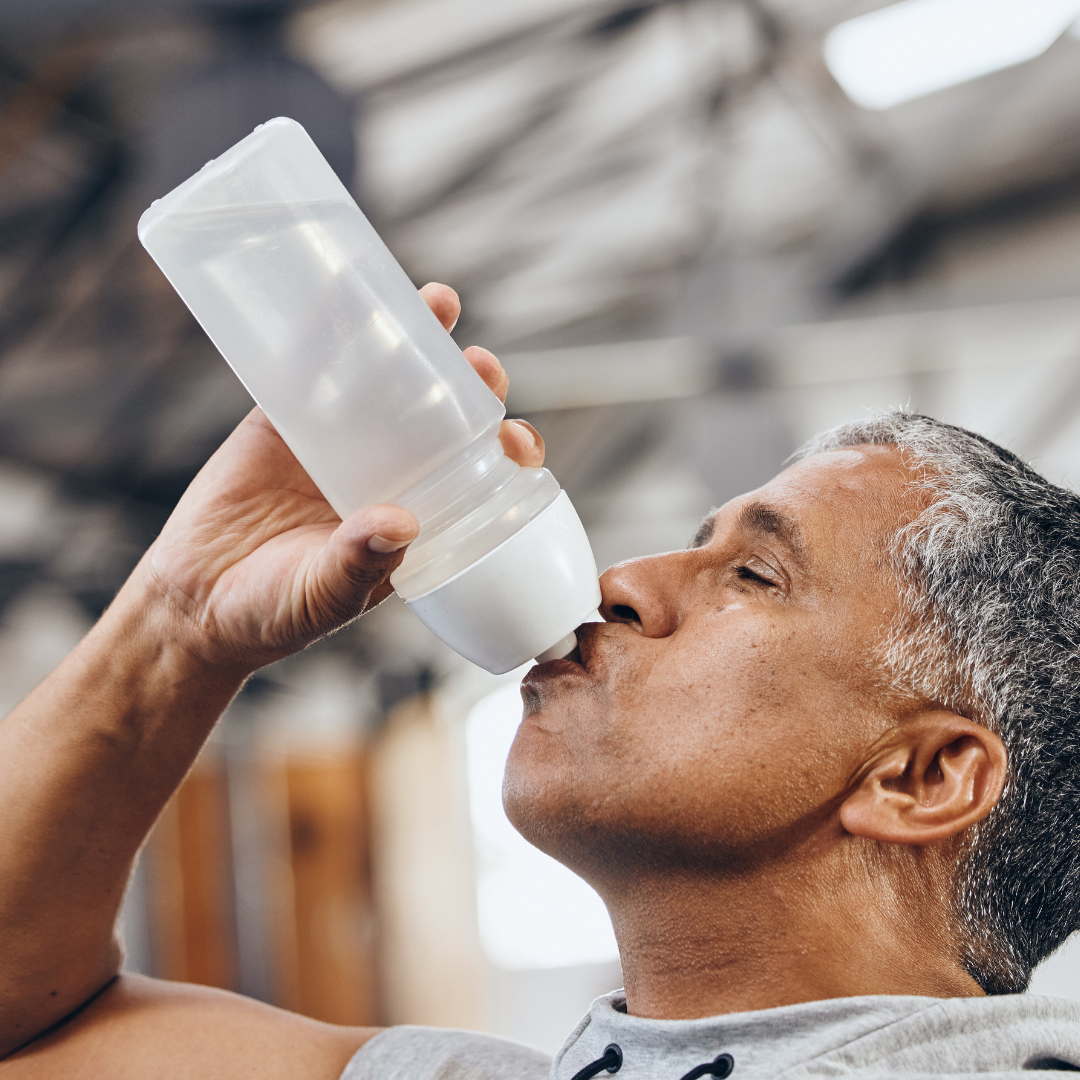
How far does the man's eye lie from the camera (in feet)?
4.40

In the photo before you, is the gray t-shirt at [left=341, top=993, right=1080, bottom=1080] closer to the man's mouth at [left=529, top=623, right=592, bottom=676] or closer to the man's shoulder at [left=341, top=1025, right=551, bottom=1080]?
the man's shoulder at [left=341, top=1025, right=551, bottom=1080]

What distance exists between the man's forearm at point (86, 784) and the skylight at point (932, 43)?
317cm

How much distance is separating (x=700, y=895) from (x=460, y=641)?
398 millimetres

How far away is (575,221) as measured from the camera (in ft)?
14.4

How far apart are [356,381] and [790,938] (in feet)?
2.40

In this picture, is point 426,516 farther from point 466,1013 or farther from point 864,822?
point 466,1013

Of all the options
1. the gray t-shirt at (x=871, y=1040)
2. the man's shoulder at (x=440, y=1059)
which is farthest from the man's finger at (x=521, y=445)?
the man's shoulder at (x=440, y=1059)

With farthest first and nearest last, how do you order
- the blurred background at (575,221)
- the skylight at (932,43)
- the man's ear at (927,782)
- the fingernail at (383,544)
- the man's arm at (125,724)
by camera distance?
1. the skylight at (932,43)
2. the blurred background at (575,221)
3. the man's arm at (125,724)
4. the man's ear at (927,782)
5. the fingernail at (383,544)

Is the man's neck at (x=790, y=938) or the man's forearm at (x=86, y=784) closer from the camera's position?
the man's neck at (x=790, y=938)

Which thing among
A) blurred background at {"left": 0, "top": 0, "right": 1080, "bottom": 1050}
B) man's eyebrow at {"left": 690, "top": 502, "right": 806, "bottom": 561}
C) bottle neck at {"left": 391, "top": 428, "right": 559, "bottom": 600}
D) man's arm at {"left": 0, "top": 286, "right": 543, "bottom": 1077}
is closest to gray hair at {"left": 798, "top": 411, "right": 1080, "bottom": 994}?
man's eyebrow at {"left": 690, "top": 502, "right": 806, "bottom": 561}

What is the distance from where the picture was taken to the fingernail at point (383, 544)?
1025mm

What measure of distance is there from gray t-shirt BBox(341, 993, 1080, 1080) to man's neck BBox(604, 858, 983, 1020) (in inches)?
2.2

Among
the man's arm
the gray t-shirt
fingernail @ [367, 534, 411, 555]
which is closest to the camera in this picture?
fingernail @ [367, 534, 411, 555]

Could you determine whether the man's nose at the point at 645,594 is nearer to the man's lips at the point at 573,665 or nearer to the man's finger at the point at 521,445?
the man's lips at the point at 573,665
